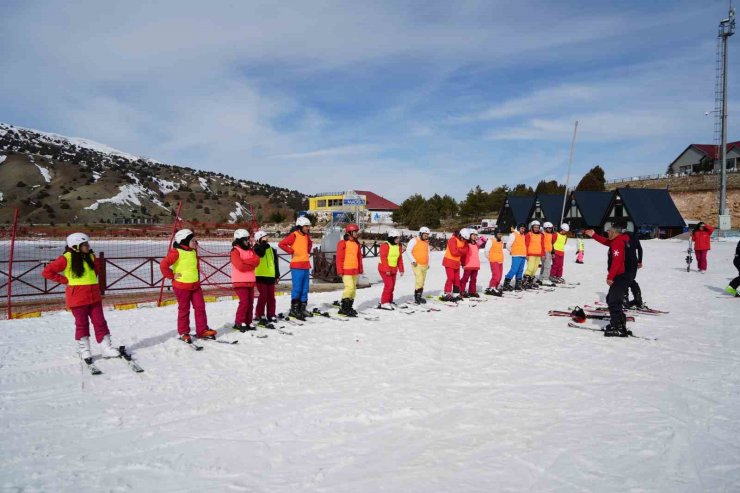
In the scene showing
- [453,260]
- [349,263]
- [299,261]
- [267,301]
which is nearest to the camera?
[267,301]

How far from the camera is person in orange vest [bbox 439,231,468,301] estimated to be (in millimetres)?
11422

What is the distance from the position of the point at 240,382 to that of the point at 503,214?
5747cm

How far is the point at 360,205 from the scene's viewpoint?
3467 inches

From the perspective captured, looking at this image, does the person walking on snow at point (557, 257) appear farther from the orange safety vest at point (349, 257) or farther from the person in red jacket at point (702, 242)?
the orange safety vest at point (349, 257)

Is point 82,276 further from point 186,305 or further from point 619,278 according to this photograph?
point 619,278

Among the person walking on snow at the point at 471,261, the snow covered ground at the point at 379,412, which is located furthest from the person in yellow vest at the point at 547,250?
the snow covered ground at the point at 379,412

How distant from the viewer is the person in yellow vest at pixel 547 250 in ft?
49.3

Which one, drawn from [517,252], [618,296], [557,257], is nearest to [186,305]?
[618,296]

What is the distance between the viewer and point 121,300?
46.9 ft

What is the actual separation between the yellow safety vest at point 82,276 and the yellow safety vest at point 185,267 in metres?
1.17

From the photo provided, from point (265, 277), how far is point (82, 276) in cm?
315

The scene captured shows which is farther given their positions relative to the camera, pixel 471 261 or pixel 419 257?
pixel 471 261

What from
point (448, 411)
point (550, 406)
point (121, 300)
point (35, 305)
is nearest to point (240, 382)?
point (448, 411)

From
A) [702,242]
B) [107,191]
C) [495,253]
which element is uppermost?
[107,191]
